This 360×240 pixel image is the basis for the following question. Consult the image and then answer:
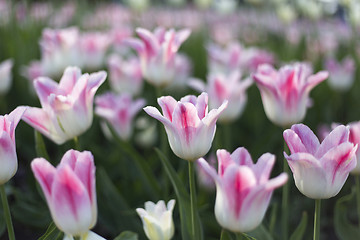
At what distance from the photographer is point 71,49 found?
1.90m

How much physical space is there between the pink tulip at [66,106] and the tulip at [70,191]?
12.0 inches

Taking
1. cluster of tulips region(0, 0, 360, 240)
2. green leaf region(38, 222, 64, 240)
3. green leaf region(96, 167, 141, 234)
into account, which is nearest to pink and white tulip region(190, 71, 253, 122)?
cluster of tulips region(0, 0, 360, 240)

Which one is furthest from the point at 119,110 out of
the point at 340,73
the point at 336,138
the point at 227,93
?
the point at 340,73

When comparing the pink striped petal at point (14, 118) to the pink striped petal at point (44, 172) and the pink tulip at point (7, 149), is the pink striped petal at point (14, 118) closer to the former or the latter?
the pink tulip at point (7, 149)

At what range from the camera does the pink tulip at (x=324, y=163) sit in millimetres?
761

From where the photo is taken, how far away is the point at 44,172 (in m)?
0.70

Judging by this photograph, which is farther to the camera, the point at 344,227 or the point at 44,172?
the point at 344,227

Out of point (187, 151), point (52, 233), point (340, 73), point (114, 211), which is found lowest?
point (114, 211)

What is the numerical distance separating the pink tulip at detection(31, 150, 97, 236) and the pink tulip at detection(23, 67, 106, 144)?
0.31 m

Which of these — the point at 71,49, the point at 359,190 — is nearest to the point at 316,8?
the point at 71,49

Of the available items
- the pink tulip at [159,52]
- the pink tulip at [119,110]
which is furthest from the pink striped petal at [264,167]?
the pink tulip at [119,110]

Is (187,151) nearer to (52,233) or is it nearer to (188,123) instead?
(188,123)

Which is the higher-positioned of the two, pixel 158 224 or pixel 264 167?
pixel 264 167

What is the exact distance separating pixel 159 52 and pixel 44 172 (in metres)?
0.76
